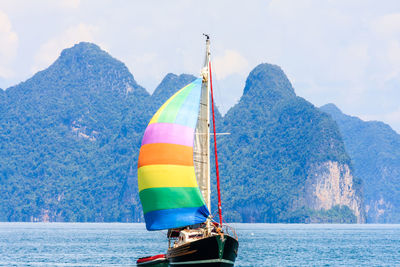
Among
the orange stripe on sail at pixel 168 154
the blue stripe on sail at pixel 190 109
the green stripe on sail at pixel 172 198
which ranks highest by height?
the blue stripe on sail at pixel 190 109

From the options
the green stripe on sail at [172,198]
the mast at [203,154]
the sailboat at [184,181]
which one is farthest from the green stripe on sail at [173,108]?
the green stripe on sail at [172,198]

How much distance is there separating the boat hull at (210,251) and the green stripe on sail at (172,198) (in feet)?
6.06

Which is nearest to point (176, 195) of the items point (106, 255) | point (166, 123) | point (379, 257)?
point (166, 123)

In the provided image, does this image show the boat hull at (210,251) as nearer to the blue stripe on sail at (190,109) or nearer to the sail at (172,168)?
the sail at (172,168)

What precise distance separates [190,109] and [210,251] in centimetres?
691

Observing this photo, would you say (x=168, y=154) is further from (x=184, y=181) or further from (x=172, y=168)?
(x=184, y=181)

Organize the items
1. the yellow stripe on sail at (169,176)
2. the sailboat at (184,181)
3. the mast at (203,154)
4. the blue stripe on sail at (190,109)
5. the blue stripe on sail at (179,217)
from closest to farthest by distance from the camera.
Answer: the sailboat at (184,181) < the blue stripe on sail at (179,217) < the yellow stripe on sail at (169,176) < the blue stripe on sail at (190,109) < the mast at (203,154)

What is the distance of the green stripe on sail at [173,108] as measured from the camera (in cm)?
3225

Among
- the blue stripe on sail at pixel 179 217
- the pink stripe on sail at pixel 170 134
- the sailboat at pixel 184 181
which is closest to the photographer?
the sailboat at pixel 184 181

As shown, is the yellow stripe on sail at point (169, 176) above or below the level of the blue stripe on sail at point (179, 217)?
above

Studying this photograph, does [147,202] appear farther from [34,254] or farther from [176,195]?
[34,254]

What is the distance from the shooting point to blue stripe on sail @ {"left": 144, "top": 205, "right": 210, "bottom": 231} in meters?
30.7

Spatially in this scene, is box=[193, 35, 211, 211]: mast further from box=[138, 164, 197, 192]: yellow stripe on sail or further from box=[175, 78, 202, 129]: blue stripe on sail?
box=[138, 164, 197, 192]: yellow stripe on sail

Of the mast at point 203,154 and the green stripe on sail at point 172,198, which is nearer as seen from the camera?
the green stripe on sail at point 172,198
